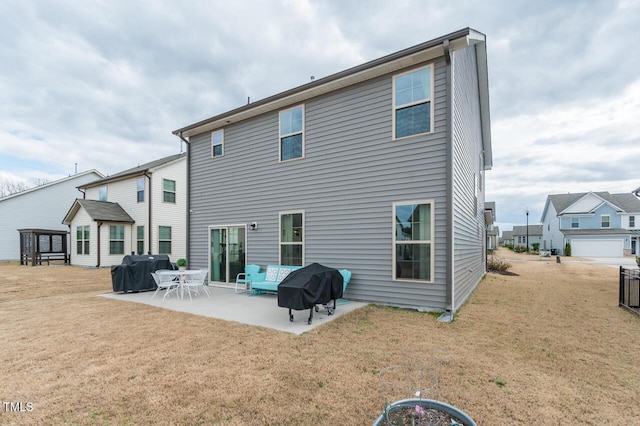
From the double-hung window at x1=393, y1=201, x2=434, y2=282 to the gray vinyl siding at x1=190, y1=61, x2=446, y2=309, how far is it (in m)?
0.13

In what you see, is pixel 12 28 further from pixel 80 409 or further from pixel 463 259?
pixel 463 259

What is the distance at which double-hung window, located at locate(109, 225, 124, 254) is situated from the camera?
1703 centimetres

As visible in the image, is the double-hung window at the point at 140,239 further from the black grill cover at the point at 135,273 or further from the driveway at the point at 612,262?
the driveway at the point at 612,262

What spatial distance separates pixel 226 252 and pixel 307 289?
5336 mm

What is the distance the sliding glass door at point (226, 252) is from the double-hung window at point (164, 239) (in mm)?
9169

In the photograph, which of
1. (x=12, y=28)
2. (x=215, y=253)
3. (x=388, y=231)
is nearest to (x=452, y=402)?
(x=388, y=231)

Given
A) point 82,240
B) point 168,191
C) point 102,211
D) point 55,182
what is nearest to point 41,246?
point 55,182

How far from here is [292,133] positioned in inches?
326

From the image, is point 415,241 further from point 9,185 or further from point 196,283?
point 9,185

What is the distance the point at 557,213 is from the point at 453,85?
3641cm

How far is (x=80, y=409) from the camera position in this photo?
2631mm

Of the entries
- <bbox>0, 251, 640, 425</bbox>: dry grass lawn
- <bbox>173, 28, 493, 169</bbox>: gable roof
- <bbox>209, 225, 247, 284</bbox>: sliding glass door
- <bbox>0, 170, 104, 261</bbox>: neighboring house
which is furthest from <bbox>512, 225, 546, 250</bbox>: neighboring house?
<bbox>0, 170, 104, 261</bbox>: neighboring house

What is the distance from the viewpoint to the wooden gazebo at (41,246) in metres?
18.1

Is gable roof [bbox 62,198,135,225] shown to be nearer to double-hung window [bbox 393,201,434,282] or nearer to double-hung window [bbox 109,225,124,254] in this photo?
double-hung window [bbox 109,225,124,254]
